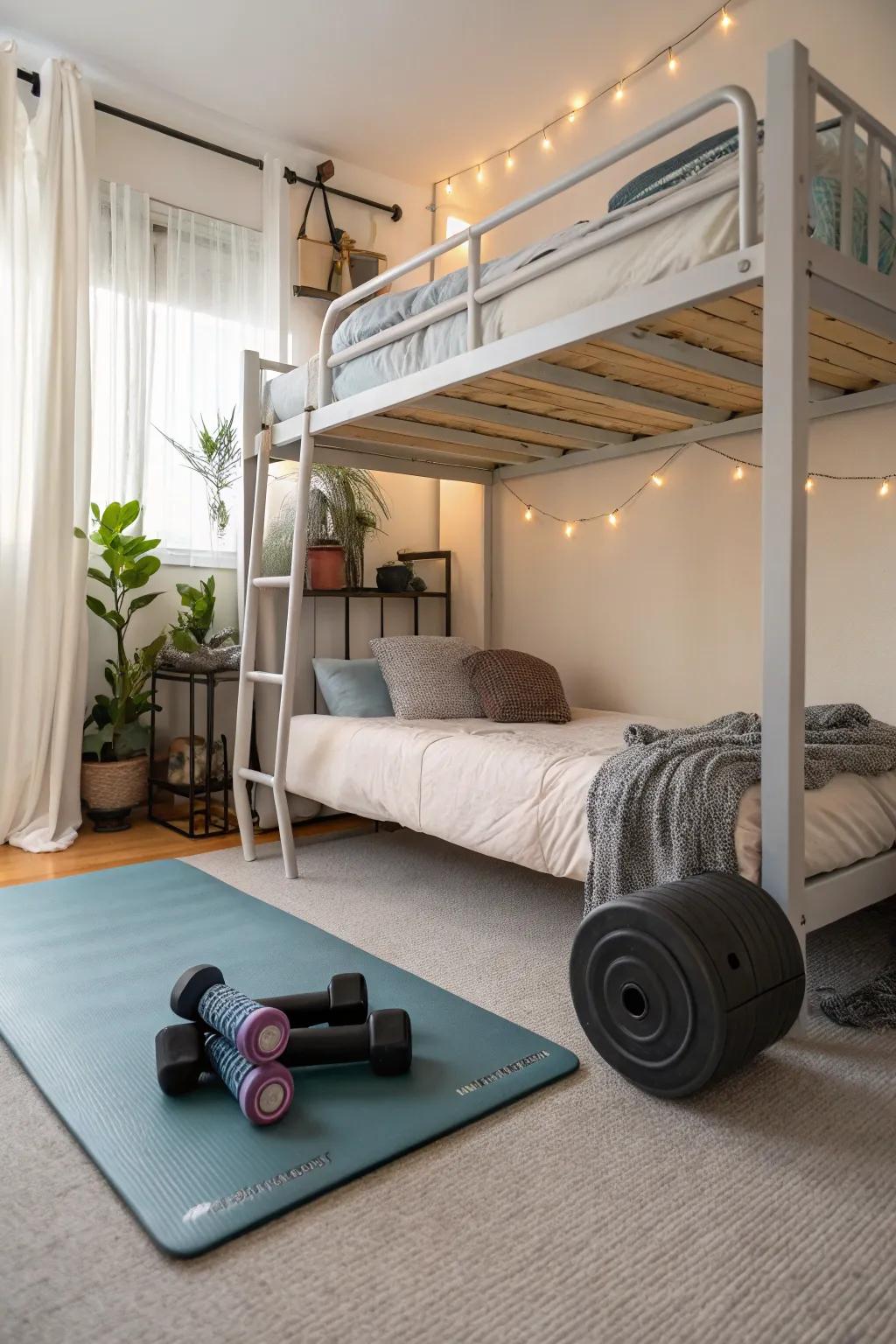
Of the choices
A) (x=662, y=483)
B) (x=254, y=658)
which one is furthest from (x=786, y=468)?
(x=254, y=658)

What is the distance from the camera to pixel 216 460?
12.8ft

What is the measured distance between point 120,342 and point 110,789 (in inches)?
71.4

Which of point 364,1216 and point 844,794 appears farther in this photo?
point 844,794

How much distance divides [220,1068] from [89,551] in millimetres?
2660

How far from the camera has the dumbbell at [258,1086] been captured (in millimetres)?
1474

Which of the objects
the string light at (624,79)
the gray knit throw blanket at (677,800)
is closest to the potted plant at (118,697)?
the gray knit throw blanket at (677,800)

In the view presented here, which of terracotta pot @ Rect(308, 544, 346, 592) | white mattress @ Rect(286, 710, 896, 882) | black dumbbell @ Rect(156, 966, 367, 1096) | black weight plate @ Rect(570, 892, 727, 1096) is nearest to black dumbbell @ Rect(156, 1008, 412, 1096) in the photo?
black dumbbell @ Rect(156, 966, 367, 1096)

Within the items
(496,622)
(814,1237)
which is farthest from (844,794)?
(496,622)

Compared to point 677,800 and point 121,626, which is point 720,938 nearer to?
point 677,800

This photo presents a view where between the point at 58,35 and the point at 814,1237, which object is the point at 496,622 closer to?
the point at 58,35

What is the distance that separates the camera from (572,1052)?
5.75 feet

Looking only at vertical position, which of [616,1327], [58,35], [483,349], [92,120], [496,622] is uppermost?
[58,35]

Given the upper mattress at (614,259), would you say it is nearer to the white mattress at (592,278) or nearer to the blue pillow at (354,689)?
the white mattress at (592,278)

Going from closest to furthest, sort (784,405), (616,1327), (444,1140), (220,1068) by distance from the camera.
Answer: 1. (616,1327)
2. (444,1140)
3. (220,1068)
4. (784,405)
